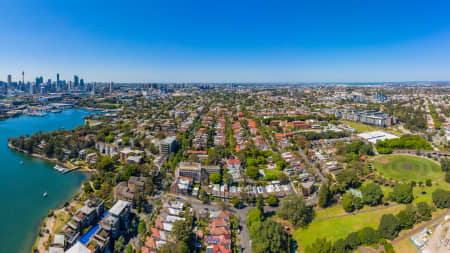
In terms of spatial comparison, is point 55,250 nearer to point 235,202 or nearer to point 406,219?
point 235,202

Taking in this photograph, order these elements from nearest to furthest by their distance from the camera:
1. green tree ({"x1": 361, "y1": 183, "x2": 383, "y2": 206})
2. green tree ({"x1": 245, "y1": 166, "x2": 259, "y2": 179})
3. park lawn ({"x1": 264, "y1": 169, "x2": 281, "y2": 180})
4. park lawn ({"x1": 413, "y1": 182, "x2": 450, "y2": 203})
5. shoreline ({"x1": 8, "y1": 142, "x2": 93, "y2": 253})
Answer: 1. shoreline ({"x1": 8, "y1": 142, "x2": 93, "y2": 253})
2. green tree ({"x1": 361, "y1": 183, "x2": 383, "y2": 206})
3. park lawn ({"x1": 413, "y1": 182, "x2": 450, "y2": 203})
4. park lawn ({"x1": 264, "y1": 169, "x2": 281, "y2": 180})
5. green tree ({"x1": 245, "y1": 166, "x2": 259, "y2": 179})

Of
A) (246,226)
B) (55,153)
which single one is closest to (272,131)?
(246,226)

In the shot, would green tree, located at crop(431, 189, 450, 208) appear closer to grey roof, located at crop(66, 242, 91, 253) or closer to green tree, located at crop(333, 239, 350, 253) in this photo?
green tree, located at crop(333, 239, 350, 253)

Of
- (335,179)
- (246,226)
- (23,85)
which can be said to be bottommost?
(246,226)

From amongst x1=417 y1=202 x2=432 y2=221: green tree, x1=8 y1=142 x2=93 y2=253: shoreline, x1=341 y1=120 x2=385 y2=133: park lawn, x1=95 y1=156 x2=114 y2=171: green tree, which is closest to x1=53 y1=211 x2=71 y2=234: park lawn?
x1=8 y1=142 x2=93 y2=253: shoreline

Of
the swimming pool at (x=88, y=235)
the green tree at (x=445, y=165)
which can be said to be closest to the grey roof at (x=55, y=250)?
the swimming pool at (x=88, y=235)

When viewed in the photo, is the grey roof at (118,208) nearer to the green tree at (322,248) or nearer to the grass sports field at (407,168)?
the green tree at (322,248)

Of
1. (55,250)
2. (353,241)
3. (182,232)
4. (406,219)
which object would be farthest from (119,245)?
(406,219)

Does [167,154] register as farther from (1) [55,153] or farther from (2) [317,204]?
(2) [317,204]
